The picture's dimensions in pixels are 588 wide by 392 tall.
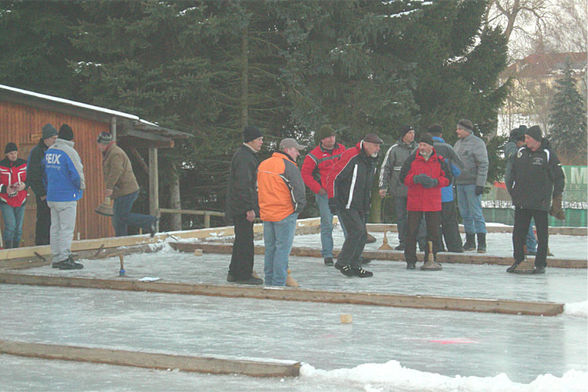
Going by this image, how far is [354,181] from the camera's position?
1048 cm

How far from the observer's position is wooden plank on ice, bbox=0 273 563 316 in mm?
7945

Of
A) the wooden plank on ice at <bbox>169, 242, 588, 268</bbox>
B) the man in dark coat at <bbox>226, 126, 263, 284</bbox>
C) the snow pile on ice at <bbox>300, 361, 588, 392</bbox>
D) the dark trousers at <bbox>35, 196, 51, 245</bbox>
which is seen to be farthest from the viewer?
the dark trousers at <bbox>35, 196, 51, 245</bbox>

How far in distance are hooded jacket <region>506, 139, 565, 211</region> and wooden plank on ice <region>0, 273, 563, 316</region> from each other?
3071 mm

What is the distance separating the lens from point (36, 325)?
7.37 m

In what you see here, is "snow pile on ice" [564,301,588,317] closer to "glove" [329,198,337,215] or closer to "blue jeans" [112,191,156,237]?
"glove" [329,198,337,215]

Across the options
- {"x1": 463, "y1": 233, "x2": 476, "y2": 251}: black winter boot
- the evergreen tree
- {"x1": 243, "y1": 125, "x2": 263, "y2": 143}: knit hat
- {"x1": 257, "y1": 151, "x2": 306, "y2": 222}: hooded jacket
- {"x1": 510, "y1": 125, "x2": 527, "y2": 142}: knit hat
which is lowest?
{"x1": 463, "y1": 233, "x2": 476, "y2": 251}: black winter boot

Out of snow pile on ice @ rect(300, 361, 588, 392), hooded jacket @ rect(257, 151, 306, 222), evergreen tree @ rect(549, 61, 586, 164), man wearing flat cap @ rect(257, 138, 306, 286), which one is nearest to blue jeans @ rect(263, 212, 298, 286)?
man wearing flat cap @ rect(257, 138, 306, 286)

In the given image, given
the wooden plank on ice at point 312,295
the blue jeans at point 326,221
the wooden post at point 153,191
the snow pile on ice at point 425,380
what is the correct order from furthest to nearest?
the wooden post at point 153,191
the blue jeans at point 326,221
the wooden plank on ice at point 312,295
the snow pile on ice at point 425,380

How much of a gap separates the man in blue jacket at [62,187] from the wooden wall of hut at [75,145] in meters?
3.87

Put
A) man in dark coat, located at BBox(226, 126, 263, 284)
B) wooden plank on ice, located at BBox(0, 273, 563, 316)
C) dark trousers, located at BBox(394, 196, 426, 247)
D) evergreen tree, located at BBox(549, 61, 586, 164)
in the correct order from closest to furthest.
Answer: wooden plank on ice, located at BBox(0, 273, 563, 316) → man in dark coat, located at BBox(226, 126, 263, 284) → dark trousers, located at BBox(394, 196, 426, 247) → evergreen tree, located at BBox(549, 61, 586, 164)

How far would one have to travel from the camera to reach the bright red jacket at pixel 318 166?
11539 mm

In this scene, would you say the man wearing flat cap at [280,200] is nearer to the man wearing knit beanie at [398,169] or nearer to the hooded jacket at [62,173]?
the hooded jacket at [62,173]

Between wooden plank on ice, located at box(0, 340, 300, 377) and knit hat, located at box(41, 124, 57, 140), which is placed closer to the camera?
wooden plank on ice, located at box(0, 340, 300, 377)

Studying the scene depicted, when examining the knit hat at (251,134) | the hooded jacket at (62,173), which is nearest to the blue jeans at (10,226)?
the hooded jacket at (62,173)
